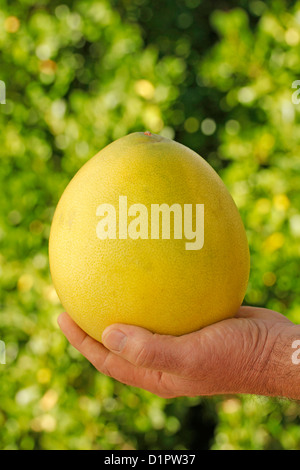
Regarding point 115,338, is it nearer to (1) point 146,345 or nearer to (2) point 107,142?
(1) point 146,345

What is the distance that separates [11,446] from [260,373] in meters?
0.97

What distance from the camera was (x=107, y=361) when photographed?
4.12ft

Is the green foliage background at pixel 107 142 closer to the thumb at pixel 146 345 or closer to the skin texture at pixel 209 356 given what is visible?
the skin texture at pixel 209 356

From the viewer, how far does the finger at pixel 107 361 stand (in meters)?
1.20

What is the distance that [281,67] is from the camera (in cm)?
168

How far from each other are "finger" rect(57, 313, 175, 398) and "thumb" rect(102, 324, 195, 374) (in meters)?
0.23

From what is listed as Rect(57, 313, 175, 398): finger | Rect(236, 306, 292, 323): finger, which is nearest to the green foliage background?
Rect(236, 306, 292, 323): finger

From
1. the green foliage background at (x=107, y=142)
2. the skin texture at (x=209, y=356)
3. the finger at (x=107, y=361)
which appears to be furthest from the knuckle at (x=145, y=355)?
the green foliage background at (x=107, y=142)

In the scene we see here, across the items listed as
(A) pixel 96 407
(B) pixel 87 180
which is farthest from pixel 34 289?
(B) pixel 87 180

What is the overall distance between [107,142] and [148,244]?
88cm

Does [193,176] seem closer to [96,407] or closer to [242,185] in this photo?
[242,185]

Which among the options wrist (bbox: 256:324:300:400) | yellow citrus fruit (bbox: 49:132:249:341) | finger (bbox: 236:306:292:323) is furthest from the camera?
finger (bbox: 236:306:292:323)

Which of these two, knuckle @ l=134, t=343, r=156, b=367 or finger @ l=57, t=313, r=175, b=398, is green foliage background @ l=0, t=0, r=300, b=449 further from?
knuckle @ l=134, t=343, r=156, b=367

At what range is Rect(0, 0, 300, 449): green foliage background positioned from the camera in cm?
166
